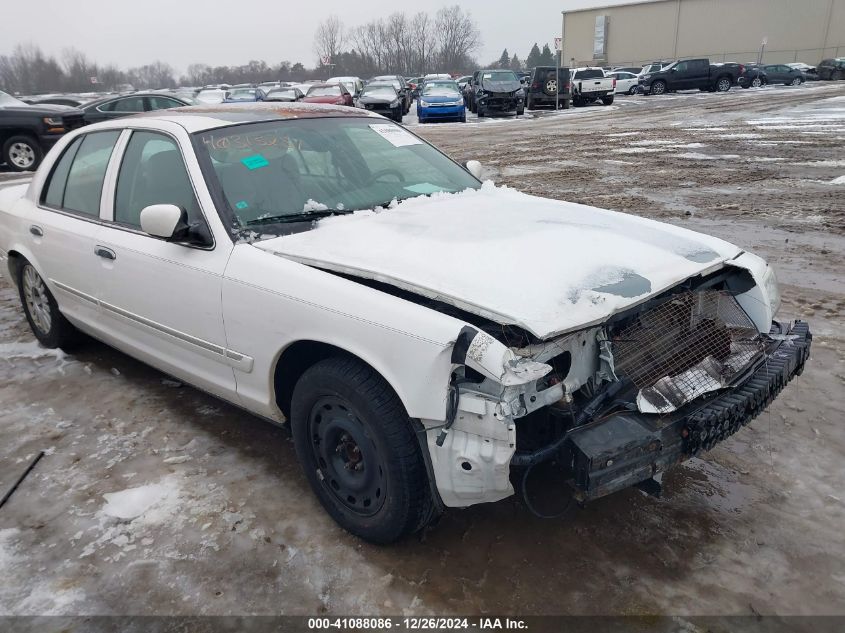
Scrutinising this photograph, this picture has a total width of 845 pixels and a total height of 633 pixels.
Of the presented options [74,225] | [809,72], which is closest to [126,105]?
[74,225]

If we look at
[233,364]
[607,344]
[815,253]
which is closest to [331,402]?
[233,364]

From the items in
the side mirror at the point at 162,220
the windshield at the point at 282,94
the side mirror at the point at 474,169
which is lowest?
the windshield at the point at 282,94

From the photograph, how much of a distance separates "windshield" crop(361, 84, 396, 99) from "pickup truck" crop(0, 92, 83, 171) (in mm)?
10607

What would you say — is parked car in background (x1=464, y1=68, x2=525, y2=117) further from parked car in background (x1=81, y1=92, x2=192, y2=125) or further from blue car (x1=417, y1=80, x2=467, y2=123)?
parked car in background (x1=81, y1=92, x2=192, y2=125)

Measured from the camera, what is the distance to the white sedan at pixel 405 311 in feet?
7.41

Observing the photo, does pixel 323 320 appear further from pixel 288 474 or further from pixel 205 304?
pixel 288 474

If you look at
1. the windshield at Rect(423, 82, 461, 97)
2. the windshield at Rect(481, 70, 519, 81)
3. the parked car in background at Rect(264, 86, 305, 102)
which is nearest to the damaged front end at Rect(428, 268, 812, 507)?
the windshield at Rect(423, 82, 461, 97)

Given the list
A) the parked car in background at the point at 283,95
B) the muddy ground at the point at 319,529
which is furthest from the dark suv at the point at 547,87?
the muddy ground at the point at 319,529

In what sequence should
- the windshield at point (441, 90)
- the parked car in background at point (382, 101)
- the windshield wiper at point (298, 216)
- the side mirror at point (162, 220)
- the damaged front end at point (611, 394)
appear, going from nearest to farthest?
the damaged front end at point (611, 394) < the side mirror at point (162, 220) < the windshield wiper at point (298, 216) < the parked car in background at point (382, 101) < the windshield at point (441, 90)

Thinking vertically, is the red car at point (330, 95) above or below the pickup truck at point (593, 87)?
above

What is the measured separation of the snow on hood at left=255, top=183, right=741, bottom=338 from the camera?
7.66ft

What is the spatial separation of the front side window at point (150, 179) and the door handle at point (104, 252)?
0.17m

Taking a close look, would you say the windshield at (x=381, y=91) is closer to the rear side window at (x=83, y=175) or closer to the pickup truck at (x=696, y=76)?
the rear side window at (x=83, y=175)

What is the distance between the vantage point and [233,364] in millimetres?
2994
